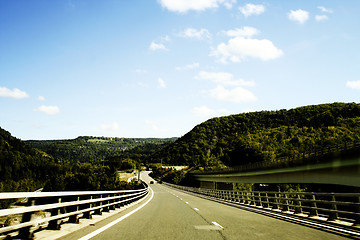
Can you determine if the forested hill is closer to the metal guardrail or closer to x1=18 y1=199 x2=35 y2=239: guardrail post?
the metal guardrail

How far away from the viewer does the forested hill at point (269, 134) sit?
318ft

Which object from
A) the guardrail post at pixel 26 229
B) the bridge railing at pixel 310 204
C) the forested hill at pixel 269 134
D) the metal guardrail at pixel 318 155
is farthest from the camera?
the forested hill at pixel 269 134

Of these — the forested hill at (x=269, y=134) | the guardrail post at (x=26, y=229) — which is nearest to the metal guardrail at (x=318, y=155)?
the forested hill at (x=269, y=134)

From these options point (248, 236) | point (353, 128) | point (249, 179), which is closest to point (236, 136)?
point (353, 128)

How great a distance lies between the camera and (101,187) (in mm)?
134500

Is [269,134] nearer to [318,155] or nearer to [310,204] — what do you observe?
[318,155]

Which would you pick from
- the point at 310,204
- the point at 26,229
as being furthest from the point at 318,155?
the point at 26,229

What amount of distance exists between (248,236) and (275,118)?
15190 cm

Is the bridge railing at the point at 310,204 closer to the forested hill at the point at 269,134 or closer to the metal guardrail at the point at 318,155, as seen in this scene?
the metal guardrail at the point at 318,155

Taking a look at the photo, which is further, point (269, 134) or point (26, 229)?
point (269, 134)

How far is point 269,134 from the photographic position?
Result: 134000 mm

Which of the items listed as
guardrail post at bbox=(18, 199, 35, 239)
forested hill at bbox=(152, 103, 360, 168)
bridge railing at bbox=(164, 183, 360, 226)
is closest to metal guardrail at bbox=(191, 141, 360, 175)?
bridge railing at bbox=(164, 183, 360, 226)

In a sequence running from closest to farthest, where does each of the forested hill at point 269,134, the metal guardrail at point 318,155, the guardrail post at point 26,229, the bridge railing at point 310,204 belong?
the guardrail post at point 26,229
the bridge railing at point 310,204
the metal guardrail at point 318,155
the forested hill at point 269,134

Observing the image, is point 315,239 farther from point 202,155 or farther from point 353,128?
point 202,155
